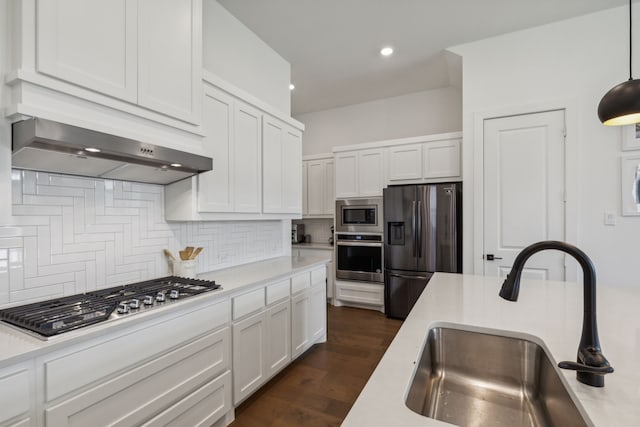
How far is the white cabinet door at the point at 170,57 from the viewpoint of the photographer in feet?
5.26

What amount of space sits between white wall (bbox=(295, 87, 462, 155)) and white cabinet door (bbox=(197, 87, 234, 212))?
9.83 ft

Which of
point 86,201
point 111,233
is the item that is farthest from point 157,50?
point 111,233

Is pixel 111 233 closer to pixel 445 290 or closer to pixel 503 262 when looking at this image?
pixel 445 290

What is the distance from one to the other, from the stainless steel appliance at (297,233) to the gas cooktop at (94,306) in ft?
10.3

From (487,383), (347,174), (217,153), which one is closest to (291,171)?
(217,153)

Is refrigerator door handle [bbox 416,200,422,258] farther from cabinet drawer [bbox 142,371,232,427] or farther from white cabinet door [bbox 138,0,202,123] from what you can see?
white cabinet door [bbox 138,0,202,123]

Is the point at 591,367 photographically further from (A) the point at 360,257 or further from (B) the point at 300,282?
(A) the point at 360,257

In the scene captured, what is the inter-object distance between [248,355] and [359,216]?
2.52 metres

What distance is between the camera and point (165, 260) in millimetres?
2109

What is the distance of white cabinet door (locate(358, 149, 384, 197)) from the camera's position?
408 centimetres

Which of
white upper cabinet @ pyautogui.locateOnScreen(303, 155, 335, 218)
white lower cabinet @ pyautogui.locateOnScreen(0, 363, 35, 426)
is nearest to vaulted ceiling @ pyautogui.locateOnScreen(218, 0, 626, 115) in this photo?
white upper cabinet @ pyautogui.locateOnScreen(303, 155, 335, 218)

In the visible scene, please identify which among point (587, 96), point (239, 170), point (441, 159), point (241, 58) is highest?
point (241, 58)

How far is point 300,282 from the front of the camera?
2.62 metres

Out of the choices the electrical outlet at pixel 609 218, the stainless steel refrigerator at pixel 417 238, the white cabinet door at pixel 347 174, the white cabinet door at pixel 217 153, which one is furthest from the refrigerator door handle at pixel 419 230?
the white cabinet door at pixel 217 153
